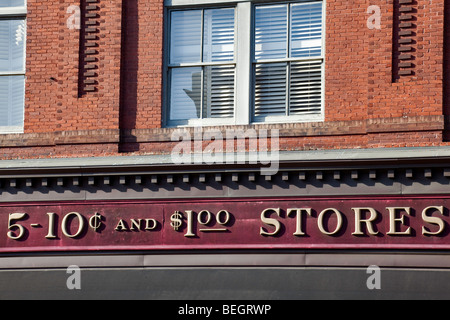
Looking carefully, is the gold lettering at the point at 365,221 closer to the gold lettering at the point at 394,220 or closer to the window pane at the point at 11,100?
the gold lettering at the point at 394,220

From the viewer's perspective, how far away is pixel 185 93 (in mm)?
14289

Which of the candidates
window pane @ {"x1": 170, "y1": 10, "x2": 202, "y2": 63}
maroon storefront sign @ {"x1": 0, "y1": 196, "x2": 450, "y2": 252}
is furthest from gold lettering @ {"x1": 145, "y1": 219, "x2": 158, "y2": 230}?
window pane @ {"x1": 170, "y1": 10, "x2": 202, "y2": 63}

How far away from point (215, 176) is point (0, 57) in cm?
415

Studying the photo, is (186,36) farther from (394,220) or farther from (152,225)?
(394,220)

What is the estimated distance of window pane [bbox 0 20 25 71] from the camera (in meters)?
14.8

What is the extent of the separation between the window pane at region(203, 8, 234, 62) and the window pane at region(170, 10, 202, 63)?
0.35 ft

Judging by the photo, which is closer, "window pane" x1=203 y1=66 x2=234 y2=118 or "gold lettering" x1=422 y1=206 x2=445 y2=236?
"gold lettering" x1=422 y1=206 x2=445 y2=236

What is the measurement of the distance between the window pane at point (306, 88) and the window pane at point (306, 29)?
0.19 m

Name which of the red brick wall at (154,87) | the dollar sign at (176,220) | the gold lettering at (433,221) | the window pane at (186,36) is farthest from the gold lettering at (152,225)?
the gold lettering at (433,221)

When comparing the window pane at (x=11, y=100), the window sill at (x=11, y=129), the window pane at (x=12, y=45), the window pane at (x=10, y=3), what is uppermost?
the window pane at (x=10, y=3)

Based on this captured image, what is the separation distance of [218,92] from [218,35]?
87 centimetres

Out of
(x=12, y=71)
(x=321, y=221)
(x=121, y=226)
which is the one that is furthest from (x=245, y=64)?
(x=12, y=71)

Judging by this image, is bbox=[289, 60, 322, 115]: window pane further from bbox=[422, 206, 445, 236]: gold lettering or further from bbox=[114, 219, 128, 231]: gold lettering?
bbox=[114, 219, 128, 231]: gold lettering

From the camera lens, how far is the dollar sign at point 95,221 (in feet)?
44.9
